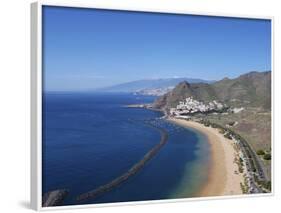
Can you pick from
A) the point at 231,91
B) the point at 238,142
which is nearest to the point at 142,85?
the point at 231,91

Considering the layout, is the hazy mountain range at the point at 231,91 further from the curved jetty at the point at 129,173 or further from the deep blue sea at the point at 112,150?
the curved jetty at the point at 129,173

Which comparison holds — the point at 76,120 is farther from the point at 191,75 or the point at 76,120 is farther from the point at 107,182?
the point at 191,75

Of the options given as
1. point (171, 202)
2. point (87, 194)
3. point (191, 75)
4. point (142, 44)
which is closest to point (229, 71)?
point (191, 75)

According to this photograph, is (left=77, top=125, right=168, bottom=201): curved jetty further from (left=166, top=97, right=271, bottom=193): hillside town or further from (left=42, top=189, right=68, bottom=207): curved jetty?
(left=166, top=97, right=271, bottom=193): hillside town

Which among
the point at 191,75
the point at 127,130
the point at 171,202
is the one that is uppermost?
the point at 191,75

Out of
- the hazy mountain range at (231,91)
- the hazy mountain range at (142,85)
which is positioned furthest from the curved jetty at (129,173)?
the hazy mountain range at (142,85)

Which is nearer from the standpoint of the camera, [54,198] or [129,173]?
[54,198]

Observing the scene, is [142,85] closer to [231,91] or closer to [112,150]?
[112,150]
